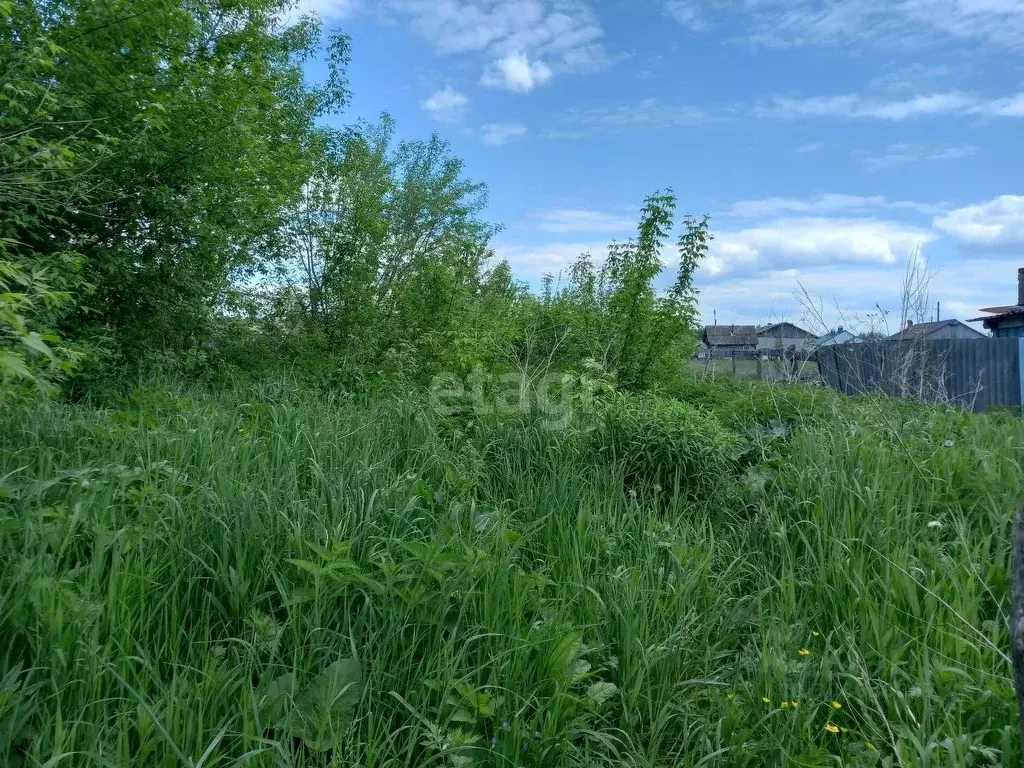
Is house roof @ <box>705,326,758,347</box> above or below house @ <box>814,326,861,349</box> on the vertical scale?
above

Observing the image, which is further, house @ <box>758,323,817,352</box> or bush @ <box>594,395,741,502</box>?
house @ <box>758,323,817,352</box>

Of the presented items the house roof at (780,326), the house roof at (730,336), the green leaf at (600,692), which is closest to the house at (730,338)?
the house roof at (730,336)

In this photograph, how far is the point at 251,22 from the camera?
861 cm

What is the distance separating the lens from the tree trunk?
1.39 metres

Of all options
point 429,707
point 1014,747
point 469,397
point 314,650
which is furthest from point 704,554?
point 469,397

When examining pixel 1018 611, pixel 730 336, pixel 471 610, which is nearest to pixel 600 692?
pixel 471 610

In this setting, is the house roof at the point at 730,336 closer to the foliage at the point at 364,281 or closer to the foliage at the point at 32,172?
the foliage at the point at 364,281

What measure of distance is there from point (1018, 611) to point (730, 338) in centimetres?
1183

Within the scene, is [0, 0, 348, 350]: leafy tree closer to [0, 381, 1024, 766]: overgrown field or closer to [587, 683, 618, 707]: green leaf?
[0, 381, 1024, 766]: overgrown field

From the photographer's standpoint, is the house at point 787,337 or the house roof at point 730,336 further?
the house roof at point 730,336

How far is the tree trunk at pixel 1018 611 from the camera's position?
1390mm

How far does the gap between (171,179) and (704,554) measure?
6361 millimetres

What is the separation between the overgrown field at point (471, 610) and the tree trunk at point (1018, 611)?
85cm

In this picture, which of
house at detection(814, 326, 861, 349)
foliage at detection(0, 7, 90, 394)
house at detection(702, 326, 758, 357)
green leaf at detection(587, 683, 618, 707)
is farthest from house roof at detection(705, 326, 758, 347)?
green leaf at detection(587, 683, 618, 707)
